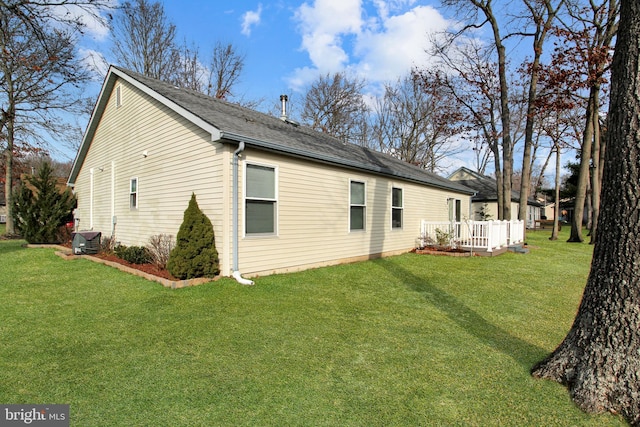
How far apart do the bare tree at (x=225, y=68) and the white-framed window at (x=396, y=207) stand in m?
16.9

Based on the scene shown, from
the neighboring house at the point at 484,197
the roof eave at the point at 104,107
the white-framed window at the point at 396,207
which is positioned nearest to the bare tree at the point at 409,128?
the neighboring house at the point at 484,197

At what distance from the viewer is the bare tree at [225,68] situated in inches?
931

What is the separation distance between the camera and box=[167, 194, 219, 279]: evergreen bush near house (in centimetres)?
621

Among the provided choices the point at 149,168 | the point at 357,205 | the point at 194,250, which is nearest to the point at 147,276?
the point at 194,250

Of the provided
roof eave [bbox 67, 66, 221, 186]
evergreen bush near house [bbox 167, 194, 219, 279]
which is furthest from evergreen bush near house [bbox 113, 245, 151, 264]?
roof eave [bbox 67, 66, 221, 186]

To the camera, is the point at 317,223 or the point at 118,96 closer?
the point at 317,223

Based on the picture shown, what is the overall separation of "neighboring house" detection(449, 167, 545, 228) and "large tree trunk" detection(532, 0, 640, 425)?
2076cm

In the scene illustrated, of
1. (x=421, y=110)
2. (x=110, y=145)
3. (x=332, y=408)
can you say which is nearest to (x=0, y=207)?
(x=110, y=145)

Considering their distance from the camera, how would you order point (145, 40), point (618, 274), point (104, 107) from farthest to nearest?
point (145, 40) → point (104, 107) → point (618, 274)

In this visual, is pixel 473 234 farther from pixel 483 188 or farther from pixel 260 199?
pixel 483 188

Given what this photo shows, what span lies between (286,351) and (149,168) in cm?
720

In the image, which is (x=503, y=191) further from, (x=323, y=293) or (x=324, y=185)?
(x=323, y=293)

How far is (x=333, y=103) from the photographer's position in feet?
83.6

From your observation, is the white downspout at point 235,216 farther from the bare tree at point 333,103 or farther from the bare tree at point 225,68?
the bare tree at point 333,103
